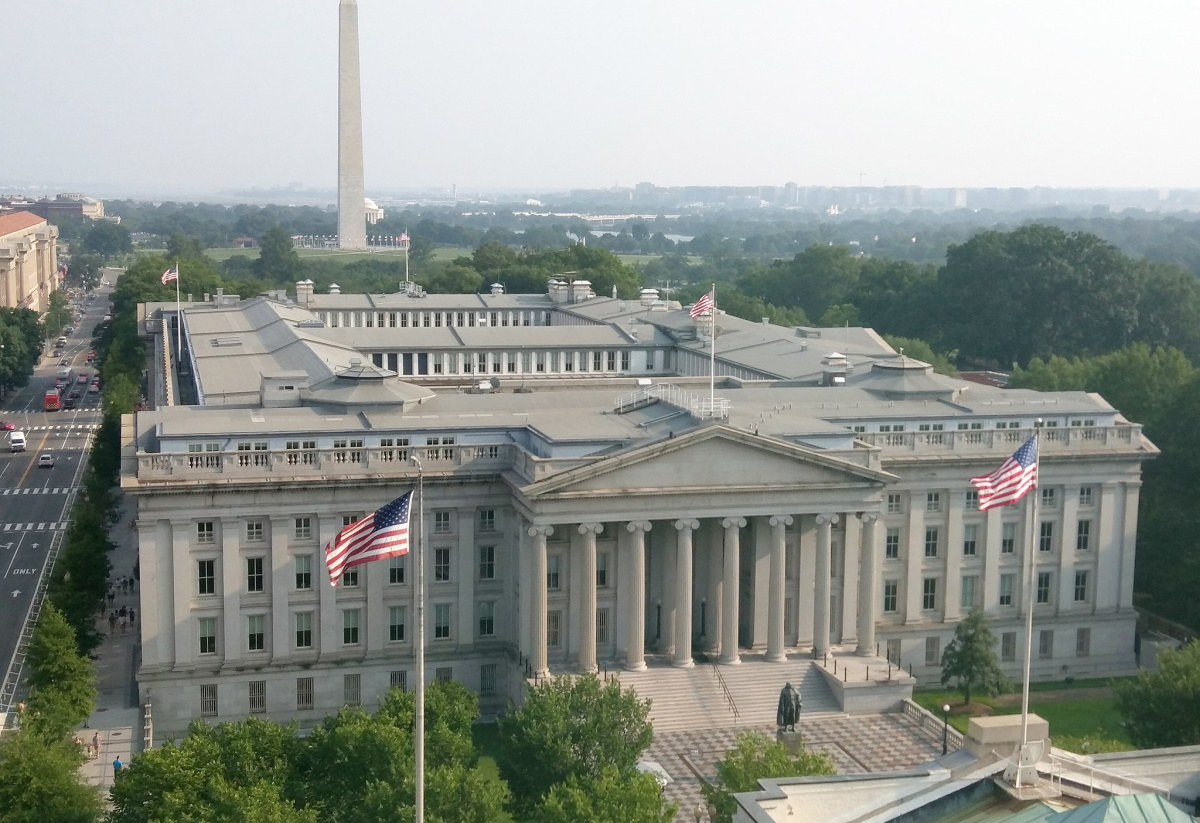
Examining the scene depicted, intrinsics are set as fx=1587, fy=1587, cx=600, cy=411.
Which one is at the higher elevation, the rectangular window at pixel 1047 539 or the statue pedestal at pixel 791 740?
the rectangular window at pixel 1047 539

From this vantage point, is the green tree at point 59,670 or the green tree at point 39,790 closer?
the green tree at point 39,790

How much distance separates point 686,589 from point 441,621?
1157cm

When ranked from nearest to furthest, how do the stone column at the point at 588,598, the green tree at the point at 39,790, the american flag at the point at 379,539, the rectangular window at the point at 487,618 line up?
1. the american flag at the point at 379,539
2. the green tree at the point at 39,790
3. the stone column at the point at 588,598
4. the rectangular window at the point at 487,618

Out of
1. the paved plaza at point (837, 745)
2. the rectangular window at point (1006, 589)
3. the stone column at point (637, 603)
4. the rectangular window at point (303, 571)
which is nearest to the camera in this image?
the paved plaza at point (837, 745)

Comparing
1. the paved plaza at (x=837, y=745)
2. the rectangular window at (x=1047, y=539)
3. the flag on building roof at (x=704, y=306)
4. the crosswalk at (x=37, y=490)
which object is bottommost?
the crosswalk at (x=37, y=490)

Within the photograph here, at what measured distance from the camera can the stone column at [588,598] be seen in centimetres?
7000

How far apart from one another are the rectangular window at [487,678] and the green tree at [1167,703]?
91.9ft

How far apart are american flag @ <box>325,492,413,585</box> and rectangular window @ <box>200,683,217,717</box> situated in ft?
88.0

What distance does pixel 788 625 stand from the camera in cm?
7506

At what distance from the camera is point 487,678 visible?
244ft

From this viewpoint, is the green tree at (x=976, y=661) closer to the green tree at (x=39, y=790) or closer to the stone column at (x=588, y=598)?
the stone column at (x=588, y=598)

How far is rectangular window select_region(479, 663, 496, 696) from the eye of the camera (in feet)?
243

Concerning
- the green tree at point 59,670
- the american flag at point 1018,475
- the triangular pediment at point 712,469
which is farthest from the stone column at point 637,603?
the green tree at point 59,670

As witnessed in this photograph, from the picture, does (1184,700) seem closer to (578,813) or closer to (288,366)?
(578,813)
